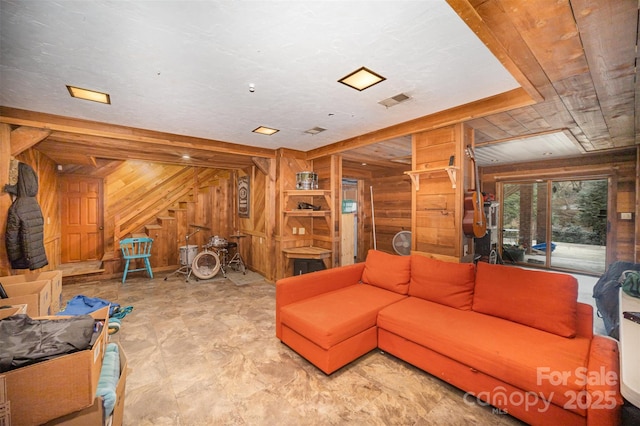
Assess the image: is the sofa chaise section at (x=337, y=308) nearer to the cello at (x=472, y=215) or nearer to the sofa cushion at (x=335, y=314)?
the sofa cushion at (x=335, y=314)

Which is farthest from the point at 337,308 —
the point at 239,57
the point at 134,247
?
the point at 134,247

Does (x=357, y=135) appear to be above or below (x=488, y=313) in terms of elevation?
above

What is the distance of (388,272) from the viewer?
9.69 feet

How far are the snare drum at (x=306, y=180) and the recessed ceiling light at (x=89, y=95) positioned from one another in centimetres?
263

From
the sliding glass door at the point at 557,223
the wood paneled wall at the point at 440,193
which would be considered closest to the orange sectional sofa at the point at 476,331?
the wood paneled wall at the point at 440,193

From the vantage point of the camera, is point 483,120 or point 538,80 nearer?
point 538,80

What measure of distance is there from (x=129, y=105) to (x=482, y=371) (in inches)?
153

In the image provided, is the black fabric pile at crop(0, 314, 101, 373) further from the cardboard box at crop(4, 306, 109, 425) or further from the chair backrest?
the chair backrest

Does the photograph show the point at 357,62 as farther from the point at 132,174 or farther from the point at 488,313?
the point at 132,174

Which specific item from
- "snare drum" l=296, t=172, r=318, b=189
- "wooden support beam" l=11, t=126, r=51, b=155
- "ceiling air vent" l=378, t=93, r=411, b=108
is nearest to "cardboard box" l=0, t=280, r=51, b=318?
"wooden support beam" l=11, t=126, r=51, b=155

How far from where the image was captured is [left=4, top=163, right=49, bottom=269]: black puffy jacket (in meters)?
2.87

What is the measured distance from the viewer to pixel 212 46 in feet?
5.56

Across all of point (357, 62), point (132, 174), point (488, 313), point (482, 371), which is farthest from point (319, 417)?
point (132, 174)

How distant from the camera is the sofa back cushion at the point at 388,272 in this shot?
2.84 metres
